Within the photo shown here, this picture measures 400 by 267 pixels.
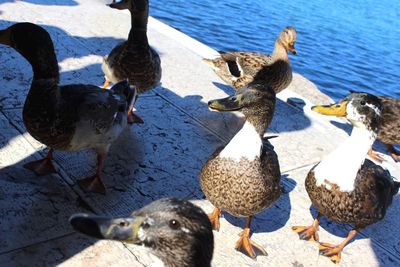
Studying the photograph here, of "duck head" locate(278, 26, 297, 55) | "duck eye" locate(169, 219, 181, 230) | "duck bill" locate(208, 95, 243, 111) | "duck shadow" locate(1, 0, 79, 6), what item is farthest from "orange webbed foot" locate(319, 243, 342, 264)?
"duck shadow" locate(1, 0, 79, 6)

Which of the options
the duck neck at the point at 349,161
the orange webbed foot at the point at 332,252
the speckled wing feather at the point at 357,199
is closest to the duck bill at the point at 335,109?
the duck neck at the point at 349,161

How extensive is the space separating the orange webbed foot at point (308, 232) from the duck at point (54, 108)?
1.66 m

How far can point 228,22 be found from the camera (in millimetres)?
13594

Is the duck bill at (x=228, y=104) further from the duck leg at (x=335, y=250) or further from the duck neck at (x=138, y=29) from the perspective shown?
the duck neck at (x=138, y=29)

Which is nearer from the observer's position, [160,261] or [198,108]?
[160,261]

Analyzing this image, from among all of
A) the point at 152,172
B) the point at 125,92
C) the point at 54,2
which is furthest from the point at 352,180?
the point at 54,2

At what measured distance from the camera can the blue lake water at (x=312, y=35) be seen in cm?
1125

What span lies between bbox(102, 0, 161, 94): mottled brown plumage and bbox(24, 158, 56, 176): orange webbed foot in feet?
4.41

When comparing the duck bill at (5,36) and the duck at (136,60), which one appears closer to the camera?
the duck bill at (5,36)

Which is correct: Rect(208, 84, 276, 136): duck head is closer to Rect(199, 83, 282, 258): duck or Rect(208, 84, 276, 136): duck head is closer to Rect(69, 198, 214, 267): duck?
Rect(199, 83, 282, 258): duck

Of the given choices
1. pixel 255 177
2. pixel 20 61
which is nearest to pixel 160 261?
pixel 255 177

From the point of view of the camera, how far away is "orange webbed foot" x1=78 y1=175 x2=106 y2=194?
12.0 feet

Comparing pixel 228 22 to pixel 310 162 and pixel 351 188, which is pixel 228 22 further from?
pixel 351 188

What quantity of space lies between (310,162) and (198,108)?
4.89 ft
